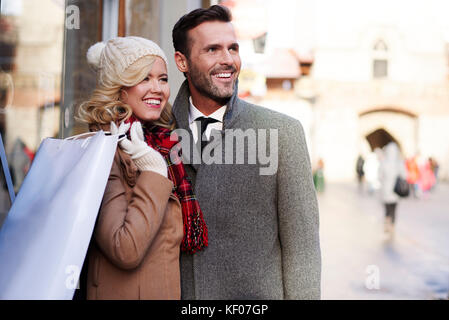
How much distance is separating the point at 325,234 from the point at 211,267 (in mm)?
7603

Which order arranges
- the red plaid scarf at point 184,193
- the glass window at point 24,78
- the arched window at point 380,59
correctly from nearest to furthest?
the red plaid scarf at point 184,193, the glass window at point 24,78, the arched window at point 380,59

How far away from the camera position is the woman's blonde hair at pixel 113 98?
1610 millimetres

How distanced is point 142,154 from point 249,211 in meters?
0.43

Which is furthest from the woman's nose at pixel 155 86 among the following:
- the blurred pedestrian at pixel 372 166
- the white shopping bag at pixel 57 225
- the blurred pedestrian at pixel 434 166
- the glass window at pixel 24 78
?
the blurred pedestrian at pixel 434 166

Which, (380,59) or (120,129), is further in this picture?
(380,59)

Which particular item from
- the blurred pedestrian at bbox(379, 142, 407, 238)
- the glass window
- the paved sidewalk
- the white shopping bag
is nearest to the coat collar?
the white shopping bag

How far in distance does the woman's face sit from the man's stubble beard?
16cm

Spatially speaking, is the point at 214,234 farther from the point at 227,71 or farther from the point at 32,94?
the point at 32,94

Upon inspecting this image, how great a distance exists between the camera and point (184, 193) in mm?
1629

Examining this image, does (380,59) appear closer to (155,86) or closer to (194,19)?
(194,19)

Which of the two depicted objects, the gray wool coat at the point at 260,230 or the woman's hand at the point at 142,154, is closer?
the woman's hand at the point at 142,154

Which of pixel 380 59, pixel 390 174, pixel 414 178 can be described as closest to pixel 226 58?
pixel 390 174

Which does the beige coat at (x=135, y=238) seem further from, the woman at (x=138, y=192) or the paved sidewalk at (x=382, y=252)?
the paved sidewalk at (x=382, y=252)

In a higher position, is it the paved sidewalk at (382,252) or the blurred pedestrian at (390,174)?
the blurred pedestrian at (390,174)
